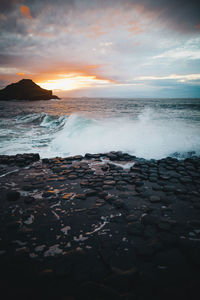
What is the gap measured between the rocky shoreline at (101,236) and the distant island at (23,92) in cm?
12071

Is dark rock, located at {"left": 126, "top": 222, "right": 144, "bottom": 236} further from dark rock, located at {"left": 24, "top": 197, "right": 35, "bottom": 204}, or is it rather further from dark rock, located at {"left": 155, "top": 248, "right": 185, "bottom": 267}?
dark rock, located at {"left": 24, "top": 197, "right": 35, "bottom": 204}

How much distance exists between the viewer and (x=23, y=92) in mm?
111938

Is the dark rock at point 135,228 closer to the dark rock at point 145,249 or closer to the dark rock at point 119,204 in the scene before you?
the dark rock at point 145,249

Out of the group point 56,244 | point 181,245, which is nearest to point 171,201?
point 181,245

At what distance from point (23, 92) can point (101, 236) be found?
133654 millimetres

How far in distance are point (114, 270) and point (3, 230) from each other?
75.7 inches

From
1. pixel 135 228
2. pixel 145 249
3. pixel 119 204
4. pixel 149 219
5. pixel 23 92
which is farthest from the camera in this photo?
pixel 23 92

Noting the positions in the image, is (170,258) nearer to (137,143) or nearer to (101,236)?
(101,236)

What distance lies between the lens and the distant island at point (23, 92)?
107000 mm

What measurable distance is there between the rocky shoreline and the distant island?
396 feet

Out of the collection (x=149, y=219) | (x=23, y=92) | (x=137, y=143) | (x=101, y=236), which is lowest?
(x=101, y=236)

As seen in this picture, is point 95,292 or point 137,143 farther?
point 137,143

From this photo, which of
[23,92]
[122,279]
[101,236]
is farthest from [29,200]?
[23,92]

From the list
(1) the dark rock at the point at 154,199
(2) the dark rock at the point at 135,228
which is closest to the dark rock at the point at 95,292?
(2) the dark rock at the point at 135,228
